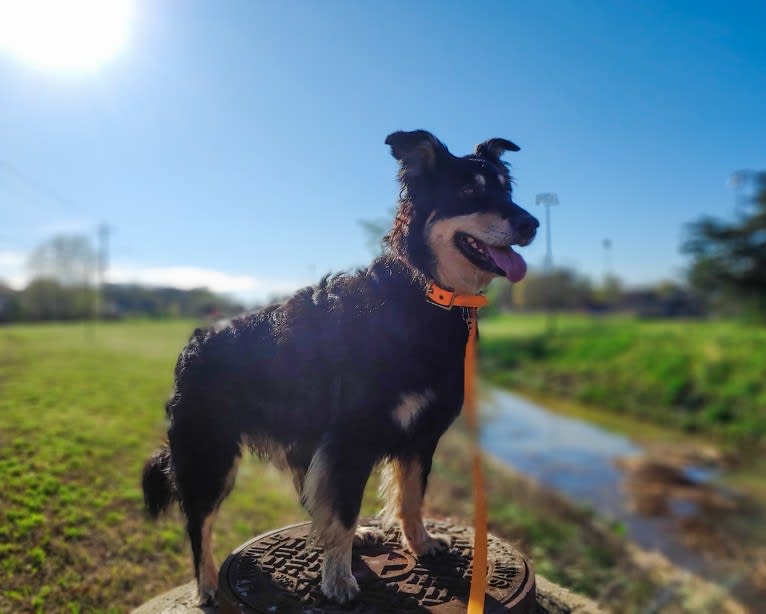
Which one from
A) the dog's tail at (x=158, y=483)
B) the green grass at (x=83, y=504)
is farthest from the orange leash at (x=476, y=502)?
the green grass at (x=83, y=504)

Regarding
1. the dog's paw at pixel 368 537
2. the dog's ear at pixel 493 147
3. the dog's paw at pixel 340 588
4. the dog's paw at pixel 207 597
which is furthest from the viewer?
the dog's paw at pixel 368 537

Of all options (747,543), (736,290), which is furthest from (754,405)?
(747,543)

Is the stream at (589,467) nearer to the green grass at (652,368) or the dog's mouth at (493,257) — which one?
the green grass at (652,368)

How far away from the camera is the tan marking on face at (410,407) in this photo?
3301 millimetres

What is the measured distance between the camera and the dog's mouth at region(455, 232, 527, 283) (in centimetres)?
320

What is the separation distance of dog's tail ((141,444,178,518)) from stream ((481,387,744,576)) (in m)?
9.90

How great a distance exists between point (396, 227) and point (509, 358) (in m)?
33.7

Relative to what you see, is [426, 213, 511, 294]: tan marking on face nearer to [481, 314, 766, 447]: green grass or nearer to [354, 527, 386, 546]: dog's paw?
[354, 527, 386, 546]: dog's paw

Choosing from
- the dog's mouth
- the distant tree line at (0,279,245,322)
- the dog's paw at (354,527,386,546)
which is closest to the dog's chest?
the dog's mouth

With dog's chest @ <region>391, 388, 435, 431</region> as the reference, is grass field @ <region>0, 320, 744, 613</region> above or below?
below

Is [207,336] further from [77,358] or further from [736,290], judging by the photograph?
Answer: [736,290]

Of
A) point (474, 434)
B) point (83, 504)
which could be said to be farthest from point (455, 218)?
point (83, 504)

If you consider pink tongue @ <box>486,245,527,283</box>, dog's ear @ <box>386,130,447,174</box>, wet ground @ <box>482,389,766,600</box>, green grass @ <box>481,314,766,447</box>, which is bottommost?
wet ground @ <box>482,389,766,600</box>

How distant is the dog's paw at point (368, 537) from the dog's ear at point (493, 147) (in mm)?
2927
